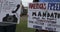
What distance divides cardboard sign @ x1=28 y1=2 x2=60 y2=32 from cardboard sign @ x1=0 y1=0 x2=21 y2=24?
0.16 m

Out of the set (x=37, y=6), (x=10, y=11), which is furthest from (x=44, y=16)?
(x=10, y=11)

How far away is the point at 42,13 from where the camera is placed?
188cm

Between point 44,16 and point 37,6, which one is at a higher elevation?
point 37,6

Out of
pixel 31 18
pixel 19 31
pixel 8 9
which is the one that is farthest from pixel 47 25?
pixel 19 31

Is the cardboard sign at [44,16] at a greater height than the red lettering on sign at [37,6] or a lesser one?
lesser

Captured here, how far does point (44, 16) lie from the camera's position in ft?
6.15

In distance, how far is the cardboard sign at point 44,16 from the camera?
71.7 inches

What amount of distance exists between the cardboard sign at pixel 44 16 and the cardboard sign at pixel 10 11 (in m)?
0.16

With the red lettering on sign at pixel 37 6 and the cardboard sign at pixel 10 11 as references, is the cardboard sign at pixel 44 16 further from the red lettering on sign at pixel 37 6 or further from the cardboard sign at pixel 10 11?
the cardboard sign at pixel 10 11

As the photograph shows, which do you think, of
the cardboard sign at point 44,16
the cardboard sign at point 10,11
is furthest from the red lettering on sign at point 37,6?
the cardboard sign at point 10,11

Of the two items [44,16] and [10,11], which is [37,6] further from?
[10,11]

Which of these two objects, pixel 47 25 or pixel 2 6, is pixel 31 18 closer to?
pixel 47 25

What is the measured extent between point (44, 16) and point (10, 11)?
0.44 m

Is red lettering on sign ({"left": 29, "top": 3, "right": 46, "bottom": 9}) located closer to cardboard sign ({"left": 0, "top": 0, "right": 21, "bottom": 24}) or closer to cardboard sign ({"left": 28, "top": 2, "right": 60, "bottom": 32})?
cardboard sign ({"left": 28, "top": 2, "right": 60, "bottom": 32})
